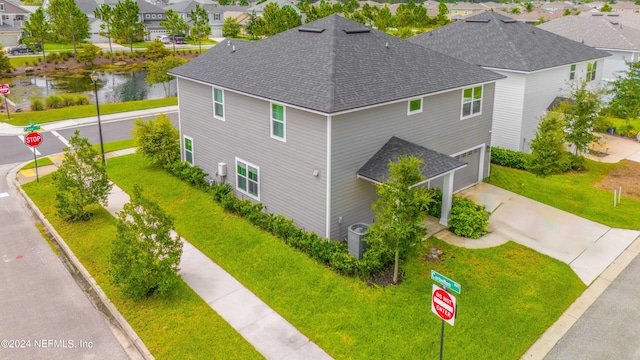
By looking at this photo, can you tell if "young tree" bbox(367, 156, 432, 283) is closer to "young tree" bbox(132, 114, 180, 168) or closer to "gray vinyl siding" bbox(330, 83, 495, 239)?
"gray vinyl siding" bbox(330, 83, 495, 239)

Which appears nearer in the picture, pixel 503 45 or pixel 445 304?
pixel 445 304

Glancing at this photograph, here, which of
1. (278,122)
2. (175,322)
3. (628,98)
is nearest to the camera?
(175,322)

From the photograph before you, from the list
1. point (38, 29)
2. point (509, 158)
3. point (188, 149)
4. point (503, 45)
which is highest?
point (38, 29)

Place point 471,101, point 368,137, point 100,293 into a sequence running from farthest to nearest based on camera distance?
point 471,101 < point 368,137 < point 100,293

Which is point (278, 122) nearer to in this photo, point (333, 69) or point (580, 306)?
point (333, 69)

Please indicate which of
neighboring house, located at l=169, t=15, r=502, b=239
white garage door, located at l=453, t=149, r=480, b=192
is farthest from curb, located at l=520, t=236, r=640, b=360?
white garage door, located at l=453, t=149, r=480, b=192

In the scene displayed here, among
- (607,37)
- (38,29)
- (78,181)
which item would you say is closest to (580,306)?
(78,181)

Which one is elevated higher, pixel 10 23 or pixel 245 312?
pixel 10 23
